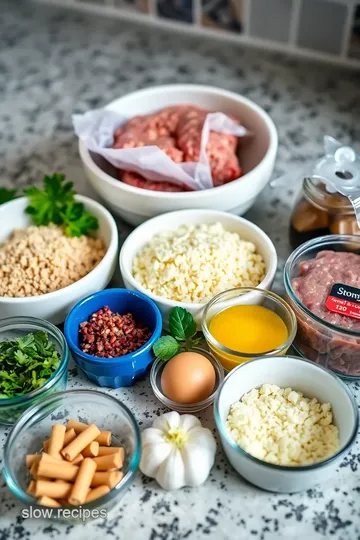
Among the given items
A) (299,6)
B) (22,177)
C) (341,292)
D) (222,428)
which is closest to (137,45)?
(299,6)

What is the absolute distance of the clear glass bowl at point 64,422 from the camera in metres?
0.93

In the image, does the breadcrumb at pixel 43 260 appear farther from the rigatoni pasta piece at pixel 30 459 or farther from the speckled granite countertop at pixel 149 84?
the rigatoni pasta piece at pixel 30 459

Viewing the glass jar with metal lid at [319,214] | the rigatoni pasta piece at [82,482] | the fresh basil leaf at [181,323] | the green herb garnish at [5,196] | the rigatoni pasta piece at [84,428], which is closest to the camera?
the rigatoni pasta piece at [82,482]

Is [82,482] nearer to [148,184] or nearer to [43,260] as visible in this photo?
[43,260]

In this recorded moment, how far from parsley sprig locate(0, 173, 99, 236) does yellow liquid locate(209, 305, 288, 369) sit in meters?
0.37

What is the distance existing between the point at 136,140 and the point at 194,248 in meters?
0.31

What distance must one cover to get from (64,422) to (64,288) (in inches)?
9.8

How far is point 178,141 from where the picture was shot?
55.7 inches

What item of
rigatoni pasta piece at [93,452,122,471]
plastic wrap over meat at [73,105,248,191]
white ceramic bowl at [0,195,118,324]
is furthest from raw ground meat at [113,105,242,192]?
rigatoni pasta piece at [93,452,122,471]

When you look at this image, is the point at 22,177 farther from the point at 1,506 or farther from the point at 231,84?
the point at 1,506

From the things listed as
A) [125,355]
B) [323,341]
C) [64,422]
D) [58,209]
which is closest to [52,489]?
[64,422]

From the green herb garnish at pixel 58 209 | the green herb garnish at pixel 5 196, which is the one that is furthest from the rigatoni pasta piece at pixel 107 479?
the green herb garnish at pixel 5 196

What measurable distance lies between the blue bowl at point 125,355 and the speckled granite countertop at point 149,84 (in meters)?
0.05

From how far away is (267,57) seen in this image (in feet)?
6.23
